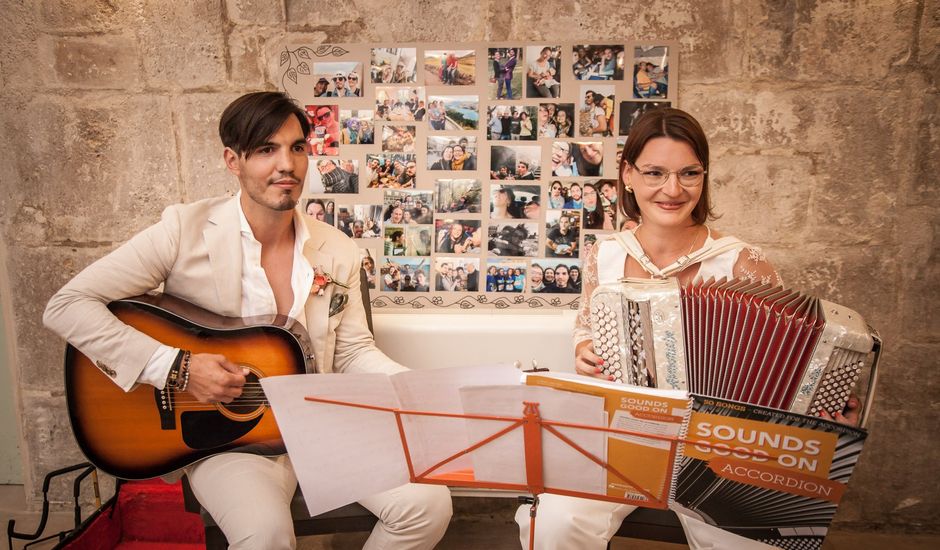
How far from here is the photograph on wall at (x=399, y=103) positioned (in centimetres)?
256

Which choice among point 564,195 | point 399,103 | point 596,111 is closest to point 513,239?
point 564,195

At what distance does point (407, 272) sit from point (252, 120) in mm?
1001

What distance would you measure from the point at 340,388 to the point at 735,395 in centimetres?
92

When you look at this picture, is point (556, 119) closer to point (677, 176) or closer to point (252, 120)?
point (677, 176)

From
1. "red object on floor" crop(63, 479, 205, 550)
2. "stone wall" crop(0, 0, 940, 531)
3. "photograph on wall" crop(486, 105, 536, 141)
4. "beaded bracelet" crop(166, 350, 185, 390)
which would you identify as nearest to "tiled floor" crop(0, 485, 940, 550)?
"stone wall" crop(0, 0, 940, 531)

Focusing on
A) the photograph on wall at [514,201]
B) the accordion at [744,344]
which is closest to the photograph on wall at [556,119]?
the photograph on wall at [514,201]

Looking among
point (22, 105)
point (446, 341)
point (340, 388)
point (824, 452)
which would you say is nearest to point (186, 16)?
point (22, 105)

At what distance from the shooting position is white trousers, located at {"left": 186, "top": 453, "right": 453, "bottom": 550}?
1.62 meters

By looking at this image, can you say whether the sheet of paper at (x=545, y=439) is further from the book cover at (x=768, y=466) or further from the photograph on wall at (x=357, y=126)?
the photograph on wall at (x=357, y=126)

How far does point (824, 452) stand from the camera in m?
1.27

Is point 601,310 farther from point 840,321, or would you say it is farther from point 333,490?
point 333,490

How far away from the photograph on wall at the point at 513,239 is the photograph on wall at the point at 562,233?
0.06m

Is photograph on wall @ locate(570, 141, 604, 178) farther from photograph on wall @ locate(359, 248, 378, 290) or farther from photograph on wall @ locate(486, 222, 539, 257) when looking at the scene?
photograph on wall @ locate(359, 248, 378, 290)

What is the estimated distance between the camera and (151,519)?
7.89 ft
